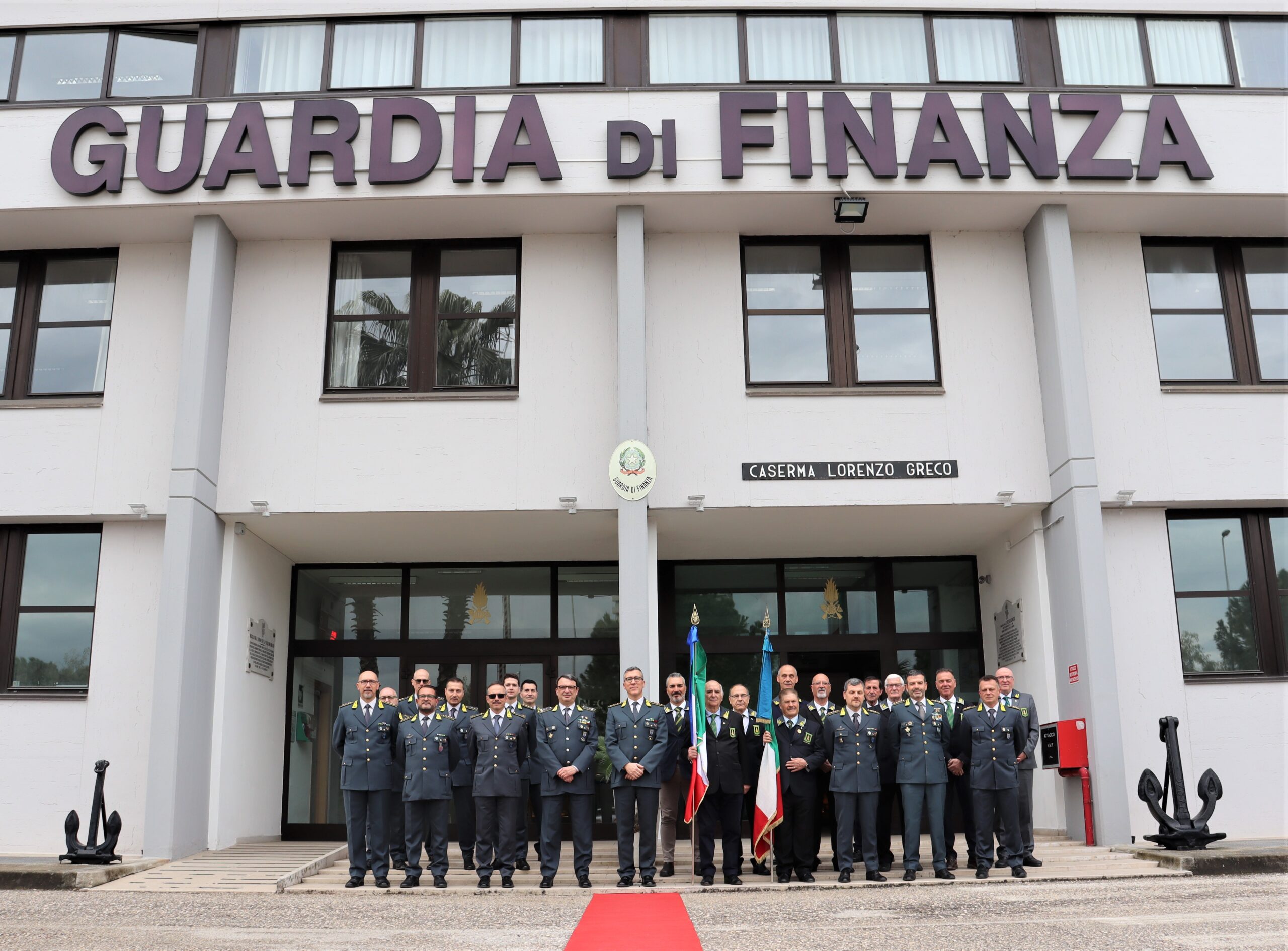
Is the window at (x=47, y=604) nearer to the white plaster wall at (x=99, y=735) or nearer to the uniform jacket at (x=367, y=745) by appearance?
the white plaster wall at (x=99, y=735)

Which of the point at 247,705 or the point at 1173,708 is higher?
the point at 247,705

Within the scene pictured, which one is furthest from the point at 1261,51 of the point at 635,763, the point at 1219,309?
the point at 635,763

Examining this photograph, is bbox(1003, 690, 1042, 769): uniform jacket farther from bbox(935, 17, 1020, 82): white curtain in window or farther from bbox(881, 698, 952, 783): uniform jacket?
bbox(935, 17, 1020, 82): white curtain in window

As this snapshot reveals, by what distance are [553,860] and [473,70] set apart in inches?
346

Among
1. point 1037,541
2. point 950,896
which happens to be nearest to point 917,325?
point 1037,541

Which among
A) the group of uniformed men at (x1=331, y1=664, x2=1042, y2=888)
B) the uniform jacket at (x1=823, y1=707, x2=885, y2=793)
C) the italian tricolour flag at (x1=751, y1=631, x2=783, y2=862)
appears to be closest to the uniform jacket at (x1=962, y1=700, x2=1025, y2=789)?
the group of uniformed men at (x1=331, y1=664, x2=1042, y2=888)

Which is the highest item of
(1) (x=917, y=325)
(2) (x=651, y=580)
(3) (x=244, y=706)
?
(1) (x=917, y=325)

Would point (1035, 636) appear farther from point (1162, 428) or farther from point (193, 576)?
point (193, 576)

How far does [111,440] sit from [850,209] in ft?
27.7

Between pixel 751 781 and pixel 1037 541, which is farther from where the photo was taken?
pixel 1037 541

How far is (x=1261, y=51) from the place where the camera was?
45.6ft

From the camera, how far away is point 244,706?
1319cm

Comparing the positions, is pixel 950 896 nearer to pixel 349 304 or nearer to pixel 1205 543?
pixel 1205 543

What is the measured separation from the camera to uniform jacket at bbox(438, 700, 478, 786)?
10.7 m
